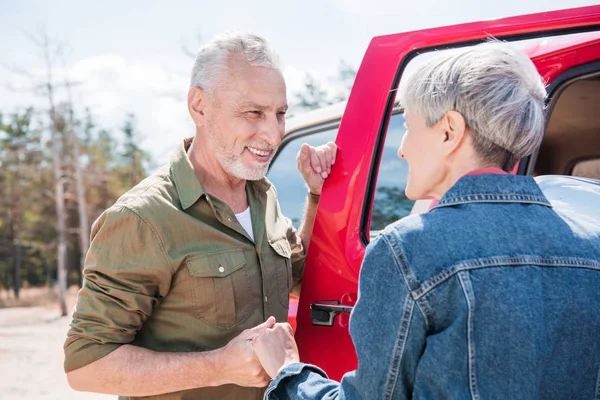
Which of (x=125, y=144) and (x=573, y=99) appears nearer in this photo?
(x=573, y=99)

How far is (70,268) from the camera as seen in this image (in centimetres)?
5284

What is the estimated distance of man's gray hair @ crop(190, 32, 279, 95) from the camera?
207 cm

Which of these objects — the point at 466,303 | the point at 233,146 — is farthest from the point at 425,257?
the point at 233,146

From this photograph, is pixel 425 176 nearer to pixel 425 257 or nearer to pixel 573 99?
pixel 425 257

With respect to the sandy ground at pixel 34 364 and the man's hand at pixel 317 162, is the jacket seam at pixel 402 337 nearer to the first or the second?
the man's hand at pixel 317 162

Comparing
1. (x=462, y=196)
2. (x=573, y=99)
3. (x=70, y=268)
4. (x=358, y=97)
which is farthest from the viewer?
(x=70, y=268)

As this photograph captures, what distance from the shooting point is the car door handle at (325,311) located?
1.93 metres

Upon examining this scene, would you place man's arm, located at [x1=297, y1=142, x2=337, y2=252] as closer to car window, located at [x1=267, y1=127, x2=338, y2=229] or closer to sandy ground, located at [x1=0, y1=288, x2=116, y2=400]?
car window, located at [x1=267, y1=127, x2=338, y2=229]

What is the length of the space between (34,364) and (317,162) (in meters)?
12.4

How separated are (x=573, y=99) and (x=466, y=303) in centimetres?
157

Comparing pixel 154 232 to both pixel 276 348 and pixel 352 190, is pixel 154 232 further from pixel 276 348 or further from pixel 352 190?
pixel 352 190

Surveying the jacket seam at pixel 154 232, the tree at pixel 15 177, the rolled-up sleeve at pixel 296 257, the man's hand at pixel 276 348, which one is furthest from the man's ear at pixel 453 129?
the tree at pixel 15 177

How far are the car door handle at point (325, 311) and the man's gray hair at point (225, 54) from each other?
2.66 ft

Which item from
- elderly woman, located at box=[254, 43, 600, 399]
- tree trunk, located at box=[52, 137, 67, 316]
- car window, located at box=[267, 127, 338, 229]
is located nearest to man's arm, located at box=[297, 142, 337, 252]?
car window, located at box=[267, 127, 338, 229]
